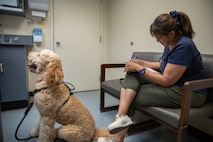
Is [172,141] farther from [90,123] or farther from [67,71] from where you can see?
[67,71]

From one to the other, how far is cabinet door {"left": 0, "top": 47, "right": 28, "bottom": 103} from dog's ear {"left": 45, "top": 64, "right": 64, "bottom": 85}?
3.78ft

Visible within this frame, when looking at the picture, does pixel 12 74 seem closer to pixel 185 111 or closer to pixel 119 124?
pixel 119 124

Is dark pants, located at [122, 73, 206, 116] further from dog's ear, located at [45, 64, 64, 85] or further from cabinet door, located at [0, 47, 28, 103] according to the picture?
cabinet door, located at [0, 47, 28, 103]

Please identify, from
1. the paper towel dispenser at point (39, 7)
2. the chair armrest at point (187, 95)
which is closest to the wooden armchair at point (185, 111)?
the chair armrest at point (187, 95)

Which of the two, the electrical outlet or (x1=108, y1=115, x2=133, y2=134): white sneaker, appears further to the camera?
the electrical outlet

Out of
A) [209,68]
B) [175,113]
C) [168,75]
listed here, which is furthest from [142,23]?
[175,113]

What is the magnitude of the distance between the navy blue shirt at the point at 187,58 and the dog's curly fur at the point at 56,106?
77 centimetres

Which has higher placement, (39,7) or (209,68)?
(39,7)

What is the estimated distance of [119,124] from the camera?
104 cm

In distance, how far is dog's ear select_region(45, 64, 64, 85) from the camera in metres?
1.00

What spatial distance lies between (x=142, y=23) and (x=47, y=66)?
1.56 m

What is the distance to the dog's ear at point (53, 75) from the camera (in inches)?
39.3

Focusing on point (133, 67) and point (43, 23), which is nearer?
point (133, 67)

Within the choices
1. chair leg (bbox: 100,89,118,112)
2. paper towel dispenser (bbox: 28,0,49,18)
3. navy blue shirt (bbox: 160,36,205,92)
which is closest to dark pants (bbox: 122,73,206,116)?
navy blue shirt (bbox: 160,36,205,92)
